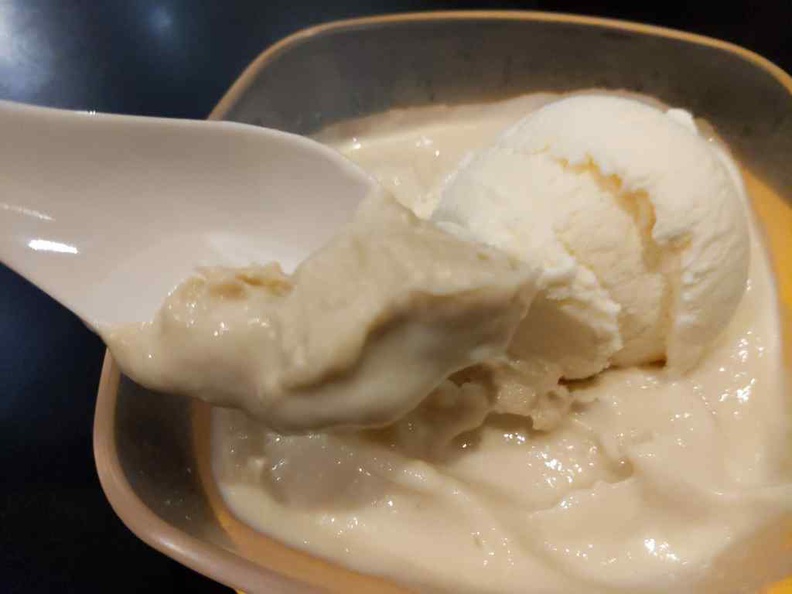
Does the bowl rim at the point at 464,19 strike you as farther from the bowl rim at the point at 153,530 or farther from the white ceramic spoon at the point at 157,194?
the bowl rim at the point at 153,530

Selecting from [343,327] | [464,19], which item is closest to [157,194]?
[343,327]

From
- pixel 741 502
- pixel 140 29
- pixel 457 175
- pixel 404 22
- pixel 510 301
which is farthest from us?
pixel 140 29

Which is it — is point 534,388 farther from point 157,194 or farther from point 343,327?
point 157,194

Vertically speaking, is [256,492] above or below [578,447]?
below

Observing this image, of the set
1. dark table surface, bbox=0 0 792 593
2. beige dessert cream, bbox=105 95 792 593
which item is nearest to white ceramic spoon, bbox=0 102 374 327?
beige dessert cream, bbox=105 95 792 593

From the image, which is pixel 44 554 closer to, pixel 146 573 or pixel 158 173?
pixel 146 573

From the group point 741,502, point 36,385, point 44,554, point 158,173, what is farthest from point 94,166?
point 741,502

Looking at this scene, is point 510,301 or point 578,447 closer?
point 510,301

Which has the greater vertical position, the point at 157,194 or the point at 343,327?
the point at 343,327
